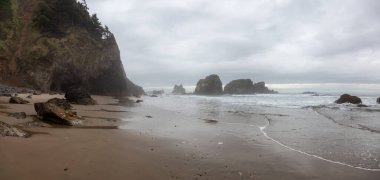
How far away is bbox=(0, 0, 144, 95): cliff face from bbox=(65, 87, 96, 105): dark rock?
13.6 metres

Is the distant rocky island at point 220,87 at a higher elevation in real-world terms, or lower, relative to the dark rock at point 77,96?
higher

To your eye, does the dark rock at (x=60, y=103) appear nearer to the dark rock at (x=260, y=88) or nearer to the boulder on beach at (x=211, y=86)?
the boulder on beach at (x=211, y=86)

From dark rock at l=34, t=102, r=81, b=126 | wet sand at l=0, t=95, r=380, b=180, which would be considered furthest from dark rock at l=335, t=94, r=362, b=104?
dark rock at l=34, t=102, r=81, b=126

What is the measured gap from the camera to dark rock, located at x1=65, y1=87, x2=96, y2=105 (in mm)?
21944

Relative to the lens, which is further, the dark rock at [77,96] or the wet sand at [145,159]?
the dark rock at [77,96]

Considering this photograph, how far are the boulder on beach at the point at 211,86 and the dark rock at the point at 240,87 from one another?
3.96 m

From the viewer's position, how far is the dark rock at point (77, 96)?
21944 millimetres

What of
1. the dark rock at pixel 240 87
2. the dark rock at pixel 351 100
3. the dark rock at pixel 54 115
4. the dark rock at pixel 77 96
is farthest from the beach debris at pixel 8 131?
the dark rock at pixel 240 87

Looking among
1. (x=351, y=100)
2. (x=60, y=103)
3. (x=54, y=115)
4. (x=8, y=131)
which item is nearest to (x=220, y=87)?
(x=351, y=100)

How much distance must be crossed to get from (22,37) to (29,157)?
33.4m

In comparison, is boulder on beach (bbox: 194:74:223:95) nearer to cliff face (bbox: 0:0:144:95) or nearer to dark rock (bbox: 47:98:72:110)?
cliff face (bbox: 0:0:144:95)

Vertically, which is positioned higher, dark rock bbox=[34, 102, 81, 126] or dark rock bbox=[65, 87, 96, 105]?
dark rock bbox=[65, 87, 96, 105]

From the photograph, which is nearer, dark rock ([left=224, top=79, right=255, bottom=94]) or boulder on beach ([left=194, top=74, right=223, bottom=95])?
boulder on beach ([left=194, top=74, right=223, bottom=95])

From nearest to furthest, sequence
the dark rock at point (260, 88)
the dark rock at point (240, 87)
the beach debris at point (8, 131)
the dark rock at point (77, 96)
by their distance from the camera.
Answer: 1. the beach debris at point (8, 131)
2. the dark rock at point (77, 96)
3. the dark rock at point (240, 87)
4. the dark rock at point (260, 88)
